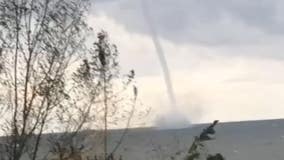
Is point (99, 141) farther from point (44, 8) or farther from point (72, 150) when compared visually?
point (44, 8)

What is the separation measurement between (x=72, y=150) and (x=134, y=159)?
231ft

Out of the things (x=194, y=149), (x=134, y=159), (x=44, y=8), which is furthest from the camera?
(x=134, y=159)

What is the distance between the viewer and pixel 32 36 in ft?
64.4

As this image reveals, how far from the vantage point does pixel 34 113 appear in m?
19.3

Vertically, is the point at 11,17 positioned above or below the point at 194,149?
above

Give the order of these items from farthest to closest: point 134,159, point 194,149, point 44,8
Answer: point 134,159
point 44,8
point 194,149

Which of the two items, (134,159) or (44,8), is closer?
(44,8)

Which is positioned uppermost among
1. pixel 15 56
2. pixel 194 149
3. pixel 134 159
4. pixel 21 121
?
pixel 134 159

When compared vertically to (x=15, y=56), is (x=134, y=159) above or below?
above

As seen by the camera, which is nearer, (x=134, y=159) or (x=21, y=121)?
(x=21, y=121)

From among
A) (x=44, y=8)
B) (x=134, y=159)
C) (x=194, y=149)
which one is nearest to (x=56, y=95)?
(x=44, y=8)

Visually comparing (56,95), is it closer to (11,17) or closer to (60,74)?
(60,74)

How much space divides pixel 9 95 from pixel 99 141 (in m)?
2.44

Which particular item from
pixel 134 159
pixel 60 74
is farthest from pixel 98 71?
pixel 134 159
